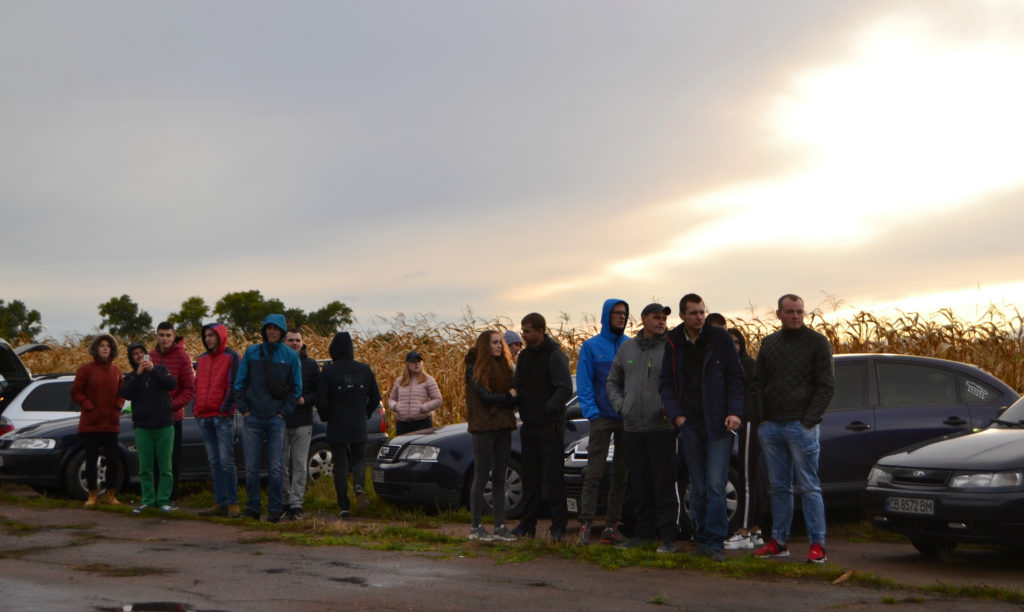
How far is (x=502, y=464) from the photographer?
11.4m

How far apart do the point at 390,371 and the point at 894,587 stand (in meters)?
15.1

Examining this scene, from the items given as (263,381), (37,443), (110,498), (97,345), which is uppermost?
(97,345)

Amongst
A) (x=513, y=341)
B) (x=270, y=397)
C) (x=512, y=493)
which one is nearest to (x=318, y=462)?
(x=270, y=397)

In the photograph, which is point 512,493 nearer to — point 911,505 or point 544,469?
point 544,469

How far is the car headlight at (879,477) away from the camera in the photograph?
10.2 m

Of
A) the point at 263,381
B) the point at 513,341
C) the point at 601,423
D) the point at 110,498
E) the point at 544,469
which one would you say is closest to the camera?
the point at 601,423

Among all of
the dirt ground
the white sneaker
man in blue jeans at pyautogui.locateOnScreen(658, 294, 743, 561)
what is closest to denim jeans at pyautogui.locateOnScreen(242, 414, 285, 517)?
the dirt ground

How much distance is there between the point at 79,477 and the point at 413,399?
4515 mm

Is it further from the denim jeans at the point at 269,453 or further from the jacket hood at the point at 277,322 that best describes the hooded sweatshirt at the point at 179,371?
the jacket hood at the point at 277,322

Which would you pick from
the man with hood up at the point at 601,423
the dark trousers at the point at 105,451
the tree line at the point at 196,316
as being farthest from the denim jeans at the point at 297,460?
the tree line at the point at 196,316

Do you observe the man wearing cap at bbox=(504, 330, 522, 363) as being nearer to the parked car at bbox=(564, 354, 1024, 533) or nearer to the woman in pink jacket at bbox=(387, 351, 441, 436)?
the parked car at bbox=(564, 354, 1024, 533)

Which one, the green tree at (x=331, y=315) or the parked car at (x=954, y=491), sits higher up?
the green tree at (x=331, y=315)

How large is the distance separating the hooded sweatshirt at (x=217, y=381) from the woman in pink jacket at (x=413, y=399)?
253cm

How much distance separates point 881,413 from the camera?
12.0 metres
